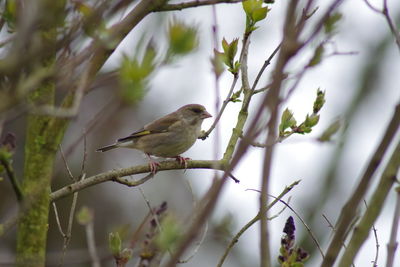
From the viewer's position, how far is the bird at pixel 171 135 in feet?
25.6

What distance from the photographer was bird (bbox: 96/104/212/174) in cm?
780

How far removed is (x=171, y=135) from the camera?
7.95 meters

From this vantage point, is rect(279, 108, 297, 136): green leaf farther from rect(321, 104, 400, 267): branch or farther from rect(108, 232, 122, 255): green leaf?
rect(321, 104, 400, 267): branch

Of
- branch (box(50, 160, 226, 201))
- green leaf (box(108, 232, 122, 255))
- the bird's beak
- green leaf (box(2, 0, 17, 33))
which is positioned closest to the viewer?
green leaf (box(2, 0, 17, 33))

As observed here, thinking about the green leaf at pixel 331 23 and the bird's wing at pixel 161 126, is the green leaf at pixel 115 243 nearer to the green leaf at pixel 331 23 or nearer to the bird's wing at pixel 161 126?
the green leaf at pixel 331 23

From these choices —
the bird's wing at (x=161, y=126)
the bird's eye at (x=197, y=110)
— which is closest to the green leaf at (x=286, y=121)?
the bird's wing at (x=161, y=126)

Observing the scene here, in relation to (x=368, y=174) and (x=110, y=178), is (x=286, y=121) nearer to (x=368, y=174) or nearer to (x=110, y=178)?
(x=110, y=178)

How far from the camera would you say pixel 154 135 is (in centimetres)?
813

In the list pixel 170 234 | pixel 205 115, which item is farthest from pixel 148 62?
pixel 205 115

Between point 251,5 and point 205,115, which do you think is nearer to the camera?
point 251,5

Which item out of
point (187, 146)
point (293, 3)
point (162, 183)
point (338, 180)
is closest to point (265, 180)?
point (293, 3)

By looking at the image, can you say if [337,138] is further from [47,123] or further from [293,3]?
[293,3]

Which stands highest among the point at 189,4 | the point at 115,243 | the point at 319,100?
the point at 189,4

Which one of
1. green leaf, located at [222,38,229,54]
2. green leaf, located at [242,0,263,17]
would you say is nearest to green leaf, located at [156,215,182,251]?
green leaf, located at [242,0,263,17]
